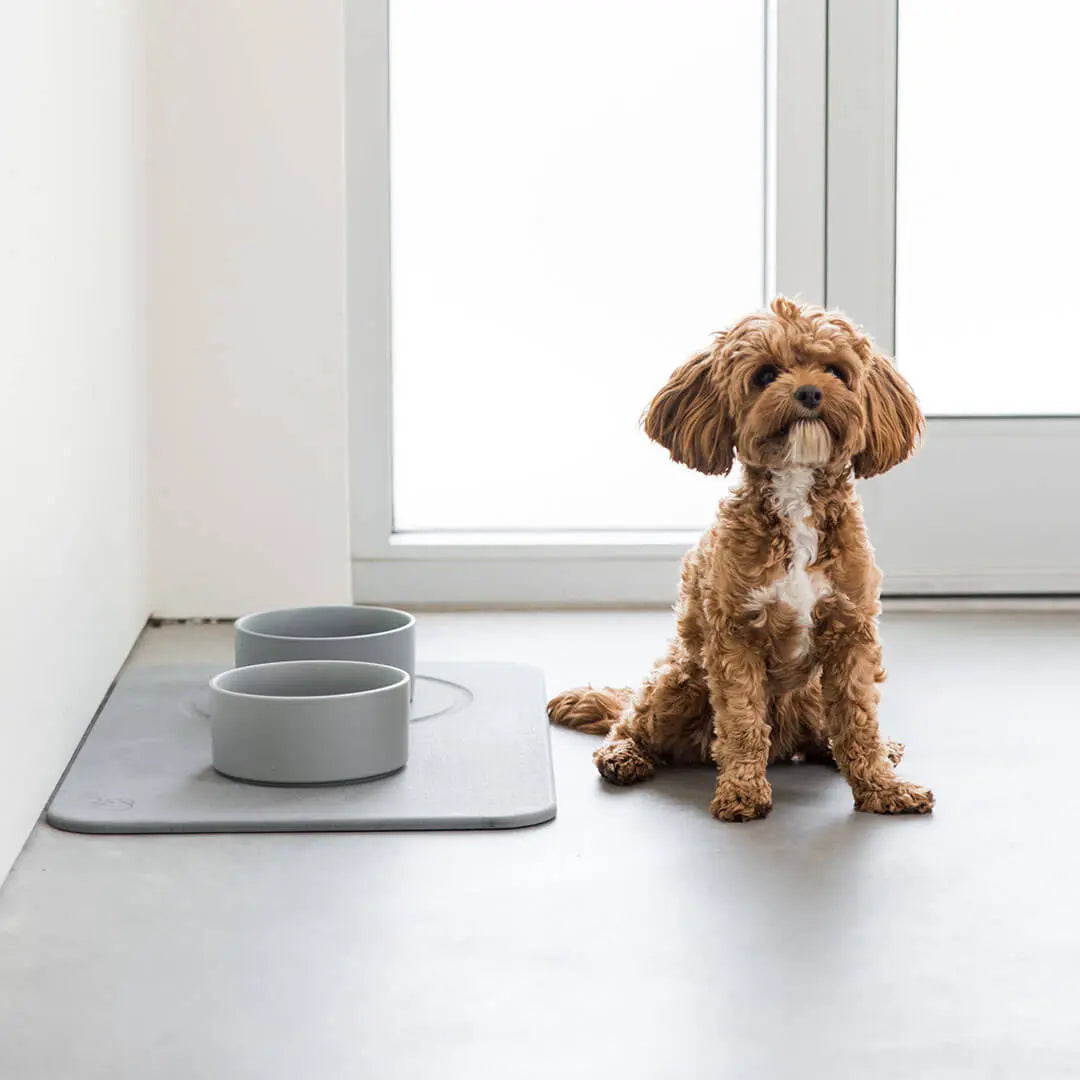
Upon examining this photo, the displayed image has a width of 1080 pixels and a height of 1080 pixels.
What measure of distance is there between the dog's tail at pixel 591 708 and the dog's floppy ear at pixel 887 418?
591 millimetres

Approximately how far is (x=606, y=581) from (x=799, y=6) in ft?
4.10

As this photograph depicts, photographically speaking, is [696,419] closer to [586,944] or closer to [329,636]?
[586,944]

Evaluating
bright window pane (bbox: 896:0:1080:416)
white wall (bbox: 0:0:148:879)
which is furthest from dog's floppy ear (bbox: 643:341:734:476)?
bright window pane (bbox: 896:0:1080:416)

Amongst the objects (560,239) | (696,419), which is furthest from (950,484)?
(696,419)

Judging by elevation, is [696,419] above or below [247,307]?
below

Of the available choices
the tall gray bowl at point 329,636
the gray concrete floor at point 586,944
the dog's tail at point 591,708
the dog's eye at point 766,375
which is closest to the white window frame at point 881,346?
the tall gray bowl at point 329,636

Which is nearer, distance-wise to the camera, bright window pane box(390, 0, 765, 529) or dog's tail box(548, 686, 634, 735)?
dog's tail box(548, 686, 634, 735)

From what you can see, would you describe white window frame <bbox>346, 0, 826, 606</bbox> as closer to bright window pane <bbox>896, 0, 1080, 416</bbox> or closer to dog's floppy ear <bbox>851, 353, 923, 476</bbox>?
bright window pane <bbox>896, 0, 1080, 416</bbox>

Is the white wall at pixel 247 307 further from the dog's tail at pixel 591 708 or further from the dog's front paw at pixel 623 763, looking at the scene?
the dog's front paw at pixel 623 763

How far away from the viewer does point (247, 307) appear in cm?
287

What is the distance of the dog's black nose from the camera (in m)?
1.59

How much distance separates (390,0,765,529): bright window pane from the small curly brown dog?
1464 mm

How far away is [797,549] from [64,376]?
3.17ft

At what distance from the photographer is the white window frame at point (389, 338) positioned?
3012mm
